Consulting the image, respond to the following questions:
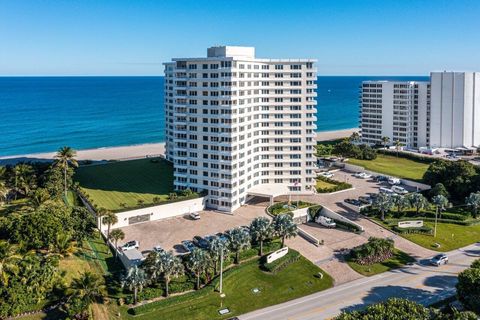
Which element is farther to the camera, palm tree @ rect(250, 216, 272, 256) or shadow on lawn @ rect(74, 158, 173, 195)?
shadow on lawn @ rect(74, 158, 173, 195)

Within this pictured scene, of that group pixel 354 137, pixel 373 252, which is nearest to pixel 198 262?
pixel 373 252

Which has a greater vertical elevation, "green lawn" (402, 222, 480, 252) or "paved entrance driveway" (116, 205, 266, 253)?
"paved entrance driveway" (116, 205, 266, 253)

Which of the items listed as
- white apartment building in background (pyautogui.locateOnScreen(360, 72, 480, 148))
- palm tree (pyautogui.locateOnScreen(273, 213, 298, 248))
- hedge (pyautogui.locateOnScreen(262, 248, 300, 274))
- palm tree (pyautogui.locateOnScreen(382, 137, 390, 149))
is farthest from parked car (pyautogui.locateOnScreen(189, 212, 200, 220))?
white apartment building in background (pyautogui.locateOnScreen(360, 72, 480, 148))

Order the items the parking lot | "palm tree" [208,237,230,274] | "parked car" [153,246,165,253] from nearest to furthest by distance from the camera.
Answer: "palm tree" [208,237,230,274] → "parked car" [153,246,165,253] → the parking lot

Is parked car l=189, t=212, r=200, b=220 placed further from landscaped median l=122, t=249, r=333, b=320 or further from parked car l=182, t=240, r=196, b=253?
landscaped median l=122, t=249, r=333, b=320

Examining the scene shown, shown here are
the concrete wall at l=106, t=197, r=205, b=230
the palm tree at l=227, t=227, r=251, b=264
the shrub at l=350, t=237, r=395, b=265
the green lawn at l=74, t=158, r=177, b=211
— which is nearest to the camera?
the palm tree at l=227, t=227, r=251, b=264

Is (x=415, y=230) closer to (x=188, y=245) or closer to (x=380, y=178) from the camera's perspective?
(x=380, y=178)
